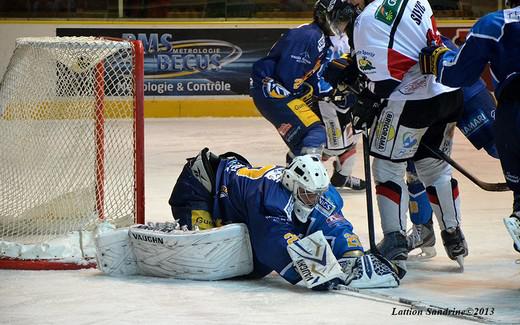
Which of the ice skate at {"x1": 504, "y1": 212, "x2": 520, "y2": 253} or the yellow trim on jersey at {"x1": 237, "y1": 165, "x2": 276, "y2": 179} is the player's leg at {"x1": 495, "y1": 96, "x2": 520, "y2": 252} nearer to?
the ice skate at {"x1": 504, "y1": 212, "x2": 520, "y2": 253}

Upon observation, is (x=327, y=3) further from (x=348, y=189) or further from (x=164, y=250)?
(x=164, y=250)

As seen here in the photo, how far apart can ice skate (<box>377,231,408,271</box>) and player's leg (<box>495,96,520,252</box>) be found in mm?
562

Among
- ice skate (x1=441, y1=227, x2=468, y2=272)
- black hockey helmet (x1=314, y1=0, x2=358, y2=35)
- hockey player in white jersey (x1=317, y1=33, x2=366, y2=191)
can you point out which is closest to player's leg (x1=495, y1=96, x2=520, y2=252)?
ice skate (x1=441, y1=227, x2=468, y2=272)

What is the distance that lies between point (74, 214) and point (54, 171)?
22 centimetres

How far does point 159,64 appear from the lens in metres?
10.6

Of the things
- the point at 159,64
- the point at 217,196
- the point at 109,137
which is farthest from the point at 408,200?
the point at 159,64

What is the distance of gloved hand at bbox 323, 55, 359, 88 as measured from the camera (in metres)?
4.82

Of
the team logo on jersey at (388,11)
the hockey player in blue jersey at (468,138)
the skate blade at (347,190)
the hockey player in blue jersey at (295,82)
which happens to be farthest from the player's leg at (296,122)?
the team logo on jersey at (388,11)

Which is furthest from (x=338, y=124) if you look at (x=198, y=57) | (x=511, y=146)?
(x=198, y=57)

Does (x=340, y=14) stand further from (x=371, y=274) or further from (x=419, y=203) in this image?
(x=371, y=274)

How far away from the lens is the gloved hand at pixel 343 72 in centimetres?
482

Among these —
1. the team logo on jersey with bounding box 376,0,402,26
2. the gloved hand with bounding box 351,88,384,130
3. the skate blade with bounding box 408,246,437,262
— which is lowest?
the skate blade with bounding box 408,246,437,262

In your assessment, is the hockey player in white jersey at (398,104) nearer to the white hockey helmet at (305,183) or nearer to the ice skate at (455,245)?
the ice skate at (455,245)

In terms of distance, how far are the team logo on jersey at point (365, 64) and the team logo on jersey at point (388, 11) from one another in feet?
0.58
